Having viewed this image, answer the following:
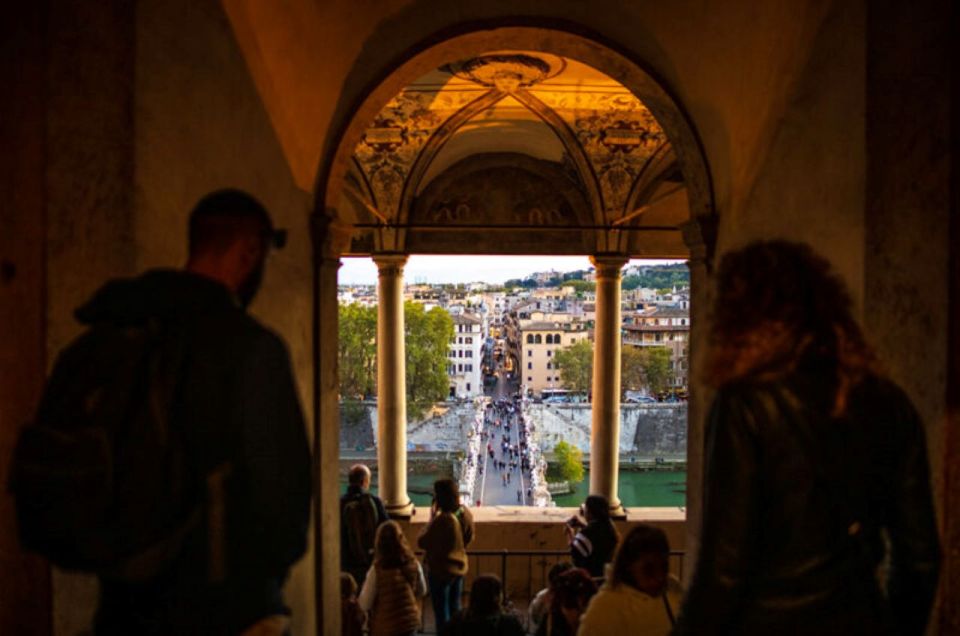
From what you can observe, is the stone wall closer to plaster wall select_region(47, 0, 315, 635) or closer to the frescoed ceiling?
the frescoed ceiling

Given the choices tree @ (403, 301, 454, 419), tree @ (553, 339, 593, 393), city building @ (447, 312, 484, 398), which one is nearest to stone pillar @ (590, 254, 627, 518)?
tree @ (403, 301, 454, 419)

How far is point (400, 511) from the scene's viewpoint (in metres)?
9.09

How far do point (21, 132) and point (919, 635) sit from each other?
3.52 meters

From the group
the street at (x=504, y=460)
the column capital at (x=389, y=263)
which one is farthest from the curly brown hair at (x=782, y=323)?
the street at (x=504, y=460)

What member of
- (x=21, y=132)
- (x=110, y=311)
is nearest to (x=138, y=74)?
(x=21, y=132)

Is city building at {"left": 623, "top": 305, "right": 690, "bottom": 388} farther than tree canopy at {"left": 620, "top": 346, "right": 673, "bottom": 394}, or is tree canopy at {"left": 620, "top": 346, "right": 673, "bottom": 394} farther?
city building at {"left": 623, "top": 305, "right": 690, "bottom": 388}

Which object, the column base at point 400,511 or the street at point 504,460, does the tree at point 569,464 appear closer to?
the street at point 504,460

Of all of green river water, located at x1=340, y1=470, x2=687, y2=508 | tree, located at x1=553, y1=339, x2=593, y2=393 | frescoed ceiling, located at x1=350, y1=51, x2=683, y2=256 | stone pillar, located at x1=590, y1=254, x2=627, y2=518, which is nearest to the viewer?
frescoed ceiling, located at x1=350, y1=51, x2=683, y2=256

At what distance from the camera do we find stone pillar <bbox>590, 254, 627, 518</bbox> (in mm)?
10000

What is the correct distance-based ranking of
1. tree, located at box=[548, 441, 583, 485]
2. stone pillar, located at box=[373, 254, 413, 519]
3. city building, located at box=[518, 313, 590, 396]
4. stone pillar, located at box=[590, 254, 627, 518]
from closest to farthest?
stone pillar, located at box=[373, 254, 413, 519] → stone pillar, located at box=[590, 254, 627, 518] → tree, located at box=[548, 441, 583, 485] → city building, located at box=[518, 313, 590, 396]

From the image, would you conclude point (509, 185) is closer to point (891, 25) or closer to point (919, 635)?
point (891, 25)

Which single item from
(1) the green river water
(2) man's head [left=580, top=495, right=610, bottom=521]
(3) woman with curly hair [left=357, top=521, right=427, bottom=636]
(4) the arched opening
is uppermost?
(4) the arched opening

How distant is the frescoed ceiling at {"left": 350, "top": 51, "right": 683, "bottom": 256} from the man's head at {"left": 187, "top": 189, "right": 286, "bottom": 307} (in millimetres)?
7059

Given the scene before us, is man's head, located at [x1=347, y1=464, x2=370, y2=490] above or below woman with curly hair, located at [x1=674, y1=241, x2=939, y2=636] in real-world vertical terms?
below
